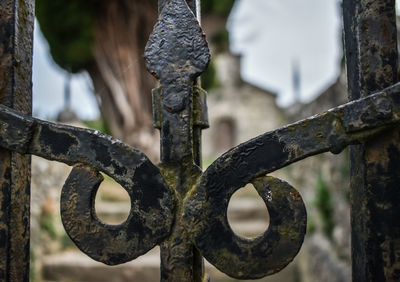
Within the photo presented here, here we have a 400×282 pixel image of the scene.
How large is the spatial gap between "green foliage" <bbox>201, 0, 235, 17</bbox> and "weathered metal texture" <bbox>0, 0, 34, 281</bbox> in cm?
561

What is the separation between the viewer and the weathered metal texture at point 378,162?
55cm

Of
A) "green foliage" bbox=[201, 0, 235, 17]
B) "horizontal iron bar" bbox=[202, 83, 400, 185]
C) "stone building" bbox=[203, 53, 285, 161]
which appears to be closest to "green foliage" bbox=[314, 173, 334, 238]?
"horizontal iron bar" bbox=[202, 83, 400, 185]

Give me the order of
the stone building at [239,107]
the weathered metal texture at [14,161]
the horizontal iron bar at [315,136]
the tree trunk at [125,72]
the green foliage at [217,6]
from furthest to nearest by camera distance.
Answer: the stone building at [239,107] < the green foliage at [217,6] < the tree trunk at [125,72] < the weathered metal texture at [14,161] < the horizontal iron bar at [315,136]

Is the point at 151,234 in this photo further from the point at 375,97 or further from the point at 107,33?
the point at 107,33

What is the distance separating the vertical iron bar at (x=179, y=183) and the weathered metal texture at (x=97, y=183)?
0.02m

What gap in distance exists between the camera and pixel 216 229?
549mm

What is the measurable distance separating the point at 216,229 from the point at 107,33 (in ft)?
19.2

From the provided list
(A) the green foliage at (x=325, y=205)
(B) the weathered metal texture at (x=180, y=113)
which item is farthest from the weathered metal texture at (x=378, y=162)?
(A) the green foliage at (x=325, y=205)

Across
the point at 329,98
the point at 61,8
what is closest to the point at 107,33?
the point at 61,8

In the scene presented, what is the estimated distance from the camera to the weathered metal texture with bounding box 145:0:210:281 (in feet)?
1.85

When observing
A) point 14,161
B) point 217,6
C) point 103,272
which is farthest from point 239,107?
point 14,161

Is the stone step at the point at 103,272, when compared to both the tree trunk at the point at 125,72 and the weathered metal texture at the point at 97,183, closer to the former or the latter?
the weathered metal texture at the point at 97,183

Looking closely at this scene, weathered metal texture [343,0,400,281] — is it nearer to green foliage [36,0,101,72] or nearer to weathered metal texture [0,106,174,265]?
weathered metal texture [0,106,174,265]

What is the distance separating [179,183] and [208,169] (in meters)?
0.06
